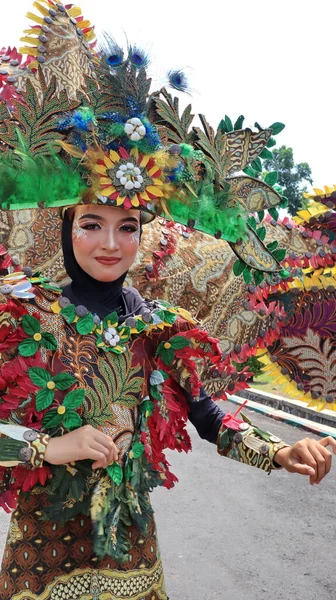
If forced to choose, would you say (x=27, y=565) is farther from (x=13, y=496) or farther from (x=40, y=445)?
(x=40, y=445)

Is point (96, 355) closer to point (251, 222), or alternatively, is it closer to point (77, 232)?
point (77, 232)

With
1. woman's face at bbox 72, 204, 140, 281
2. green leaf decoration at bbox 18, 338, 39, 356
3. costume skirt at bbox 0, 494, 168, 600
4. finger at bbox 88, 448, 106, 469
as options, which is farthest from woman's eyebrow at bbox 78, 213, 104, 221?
costume skirt at bbox 0, 494, 168, 600

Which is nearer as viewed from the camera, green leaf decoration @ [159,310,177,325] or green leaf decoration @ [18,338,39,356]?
green leaf decoration @ [18,338,39,356]

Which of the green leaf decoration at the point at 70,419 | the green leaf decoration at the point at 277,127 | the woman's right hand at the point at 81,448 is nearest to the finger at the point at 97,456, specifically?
the woman's right hand at the point at 81,448

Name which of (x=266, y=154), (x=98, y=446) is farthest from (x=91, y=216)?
(x=266, y=154)

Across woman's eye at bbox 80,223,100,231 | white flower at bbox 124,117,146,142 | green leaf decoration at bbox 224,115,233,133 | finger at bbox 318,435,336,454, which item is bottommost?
finger at bbox 318,435,336,454

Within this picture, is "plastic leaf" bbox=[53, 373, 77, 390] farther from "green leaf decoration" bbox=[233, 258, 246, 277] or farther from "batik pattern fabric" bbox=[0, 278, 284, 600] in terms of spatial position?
"green leaf decoration" bbox=[233, 258, 246, 277]

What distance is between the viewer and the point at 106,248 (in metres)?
1.51

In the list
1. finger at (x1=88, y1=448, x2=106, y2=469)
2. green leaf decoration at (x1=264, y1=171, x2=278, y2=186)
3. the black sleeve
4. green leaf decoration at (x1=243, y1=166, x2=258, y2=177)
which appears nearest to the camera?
finger at (x1=88, y1=448, x2=106, y2=469)

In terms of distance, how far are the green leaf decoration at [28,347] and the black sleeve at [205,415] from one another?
1.47 feet

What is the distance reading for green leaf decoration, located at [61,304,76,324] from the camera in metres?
1.49

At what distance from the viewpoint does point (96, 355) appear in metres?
1.51

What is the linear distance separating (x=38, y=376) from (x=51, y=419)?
0.10m

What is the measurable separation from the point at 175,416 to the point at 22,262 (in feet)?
4.11
